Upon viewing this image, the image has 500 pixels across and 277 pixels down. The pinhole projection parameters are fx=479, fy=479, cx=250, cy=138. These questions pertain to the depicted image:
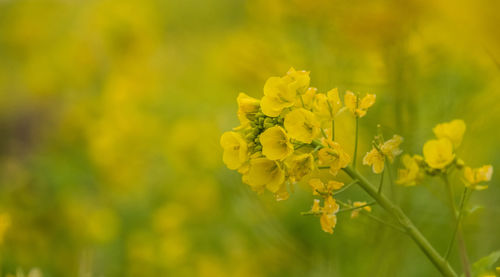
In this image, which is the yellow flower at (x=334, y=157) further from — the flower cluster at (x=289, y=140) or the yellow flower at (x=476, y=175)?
the yellow flower at (x=476, y=175)

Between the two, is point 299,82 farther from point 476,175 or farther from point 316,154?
point 476,175

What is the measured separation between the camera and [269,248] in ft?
6.25

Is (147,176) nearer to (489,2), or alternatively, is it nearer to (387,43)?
(387,43)

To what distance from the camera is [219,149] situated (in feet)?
5.93

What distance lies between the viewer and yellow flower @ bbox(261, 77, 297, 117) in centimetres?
65

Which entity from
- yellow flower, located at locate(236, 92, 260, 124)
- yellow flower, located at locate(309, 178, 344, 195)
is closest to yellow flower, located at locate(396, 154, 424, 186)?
yellow flower, located at locate(309, 178, 344, 195)

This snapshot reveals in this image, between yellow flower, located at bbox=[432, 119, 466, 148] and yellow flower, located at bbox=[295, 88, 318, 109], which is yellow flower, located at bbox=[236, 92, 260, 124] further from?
yellow flower, located at bbox=[432, 119, 466, 148]

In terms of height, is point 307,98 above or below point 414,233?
above

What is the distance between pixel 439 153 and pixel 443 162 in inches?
0.5

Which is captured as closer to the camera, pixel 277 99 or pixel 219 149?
pixel 277 99

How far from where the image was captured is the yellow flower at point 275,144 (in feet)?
2.06

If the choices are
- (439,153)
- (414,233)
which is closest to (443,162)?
(439,153)

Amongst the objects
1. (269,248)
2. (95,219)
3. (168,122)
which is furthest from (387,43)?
(168,122)

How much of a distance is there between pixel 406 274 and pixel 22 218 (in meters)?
1.51
